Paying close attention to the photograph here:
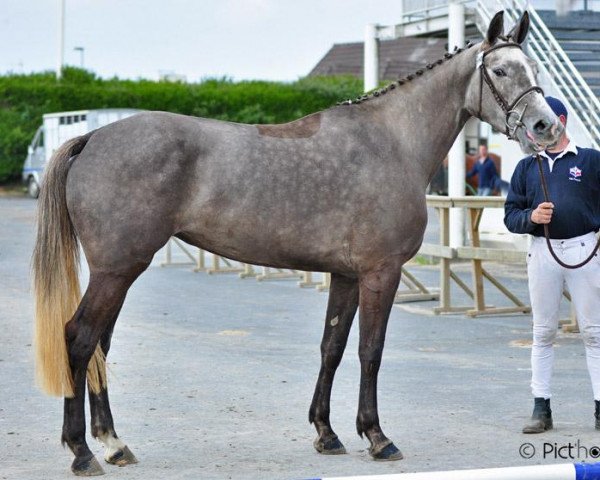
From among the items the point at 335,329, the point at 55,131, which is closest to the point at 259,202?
the point at 335,329

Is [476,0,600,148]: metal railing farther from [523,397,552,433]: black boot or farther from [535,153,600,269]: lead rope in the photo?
[523,397,552,433]: black boot

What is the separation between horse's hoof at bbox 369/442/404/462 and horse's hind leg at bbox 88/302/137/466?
1331 millimetres

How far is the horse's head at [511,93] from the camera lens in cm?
604

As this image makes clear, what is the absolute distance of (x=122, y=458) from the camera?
5.91 metres

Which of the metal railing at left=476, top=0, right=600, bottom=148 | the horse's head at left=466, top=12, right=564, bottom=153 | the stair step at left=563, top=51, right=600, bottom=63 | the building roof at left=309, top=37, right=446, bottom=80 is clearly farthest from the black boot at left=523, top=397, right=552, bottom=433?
the building roof at left=309, top=37, right=446, bottom=80

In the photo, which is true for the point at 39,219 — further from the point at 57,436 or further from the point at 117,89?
the point at 117,89

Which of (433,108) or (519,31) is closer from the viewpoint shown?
(519,31)

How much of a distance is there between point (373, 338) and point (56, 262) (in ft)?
5.89

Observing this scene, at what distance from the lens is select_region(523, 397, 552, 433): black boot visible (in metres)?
6.63

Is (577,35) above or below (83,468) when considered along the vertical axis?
above

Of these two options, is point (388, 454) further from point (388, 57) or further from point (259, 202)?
point (388, 57)

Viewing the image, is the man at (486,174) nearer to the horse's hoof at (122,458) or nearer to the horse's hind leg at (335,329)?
the horse's hind leg at (335,329)

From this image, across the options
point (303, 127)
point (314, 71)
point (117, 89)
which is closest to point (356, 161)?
point (303, 127)

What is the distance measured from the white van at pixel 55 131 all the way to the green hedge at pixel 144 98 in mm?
1481
